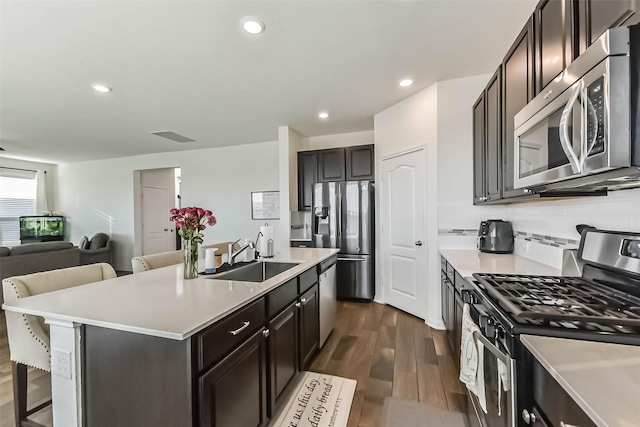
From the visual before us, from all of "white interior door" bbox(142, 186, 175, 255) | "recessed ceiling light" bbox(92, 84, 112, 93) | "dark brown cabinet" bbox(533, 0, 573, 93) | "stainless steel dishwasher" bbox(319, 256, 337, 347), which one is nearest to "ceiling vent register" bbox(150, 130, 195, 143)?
"recessed ceiling light" bbox(92, 84, 112, 93)

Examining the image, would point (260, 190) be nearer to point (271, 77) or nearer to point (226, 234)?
point (226, 234)

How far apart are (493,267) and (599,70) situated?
1.43 metres

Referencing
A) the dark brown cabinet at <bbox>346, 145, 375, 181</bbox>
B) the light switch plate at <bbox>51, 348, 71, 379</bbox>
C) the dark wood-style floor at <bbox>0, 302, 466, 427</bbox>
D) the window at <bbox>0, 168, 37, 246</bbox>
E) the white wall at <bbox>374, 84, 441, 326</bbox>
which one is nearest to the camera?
the light switch plate at <bbox>51, 348, 71, 379</bbox>

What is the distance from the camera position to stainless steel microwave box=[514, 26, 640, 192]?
0.81 metres

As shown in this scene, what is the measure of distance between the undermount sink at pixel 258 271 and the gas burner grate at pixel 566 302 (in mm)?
1474

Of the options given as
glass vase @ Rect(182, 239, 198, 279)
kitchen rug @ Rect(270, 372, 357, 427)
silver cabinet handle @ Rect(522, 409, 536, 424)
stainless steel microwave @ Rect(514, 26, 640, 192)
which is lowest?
kitchen rug @ Rect(270, 372, 357, 427)

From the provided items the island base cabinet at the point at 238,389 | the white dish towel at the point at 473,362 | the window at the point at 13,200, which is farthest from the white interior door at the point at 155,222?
the white dish towel at the point at 473,362

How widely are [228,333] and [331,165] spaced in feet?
11.5

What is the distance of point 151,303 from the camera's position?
1248 mm

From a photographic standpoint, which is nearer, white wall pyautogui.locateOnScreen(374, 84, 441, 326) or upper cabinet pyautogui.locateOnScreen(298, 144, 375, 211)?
white wall pyautogui.locateOnScreen(374, 84, 441, 326)

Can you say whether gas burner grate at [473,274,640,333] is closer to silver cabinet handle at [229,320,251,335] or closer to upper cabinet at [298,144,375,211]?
silver cabinet handle at [229,320,251,335]

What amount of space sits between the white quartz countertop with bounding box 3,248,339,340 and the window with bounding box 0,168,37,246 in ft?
23.6

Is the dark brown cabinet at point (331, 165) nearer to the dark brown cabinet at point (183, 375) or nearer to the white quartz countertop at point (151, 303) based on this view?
the white quartz countertop at point (151, 303)

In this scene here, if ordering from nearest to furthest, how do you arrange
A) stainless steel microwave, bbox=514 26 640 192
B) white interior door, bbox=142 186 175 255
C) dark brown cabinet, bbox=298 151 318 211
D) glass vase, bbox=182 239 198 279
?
stainless steel microwave, bbox=514 26 640 192 < glass vase, bbox=182 239 198 279 < dark brown cabinet, bbox=298 151 318 211 < white interior door, bbox=142 186 175 255
